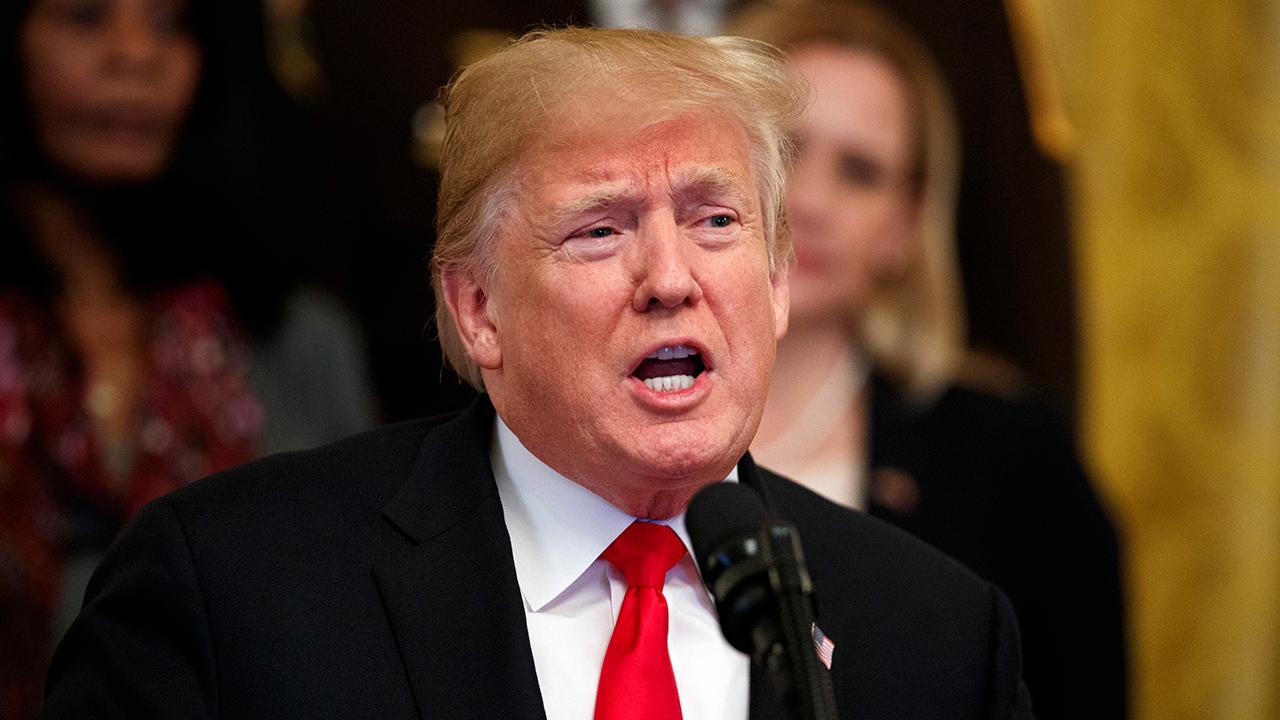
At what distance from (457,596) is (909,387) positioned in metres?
2.28

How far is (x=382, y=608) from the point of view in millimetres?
2010

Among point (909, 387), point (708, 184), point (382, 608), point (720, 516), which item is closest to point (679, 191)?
point (708, 184)

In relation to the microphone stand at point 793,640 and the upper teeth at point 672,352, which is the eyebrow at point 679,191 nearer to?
the upper teeth at point 672,352

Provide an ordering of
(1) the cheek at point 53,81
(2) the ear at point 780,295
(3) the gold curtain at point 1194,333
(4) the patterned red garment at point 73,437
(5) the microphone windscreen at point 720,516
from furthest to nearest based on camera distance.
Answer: (3) the gold curtain at point 1194,333, (1) the cheek at point 53,81, (4) the patterned red garment at point 73,437, (2) the ear at point 780,295, (5) the microphone windscreen at point 720,516

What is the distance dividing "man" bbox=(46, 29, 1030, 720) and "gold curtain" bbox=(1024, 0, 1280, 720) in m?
2.49

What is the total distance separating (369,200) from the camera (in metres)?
3.84

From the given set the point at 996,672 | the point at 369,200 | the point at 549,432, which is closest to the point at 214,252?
the point at 369,200

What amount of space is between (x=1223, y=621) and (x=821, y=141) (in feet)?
5.95

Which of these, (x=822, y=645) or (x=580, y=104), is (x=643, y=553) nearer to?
(x=822, y=645)

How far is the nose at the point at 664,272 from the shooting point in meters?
1.98

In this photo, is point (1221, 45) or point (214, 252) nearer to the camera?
point (214, 252)

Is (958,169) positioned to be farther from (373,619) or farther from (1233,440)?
(373,619)

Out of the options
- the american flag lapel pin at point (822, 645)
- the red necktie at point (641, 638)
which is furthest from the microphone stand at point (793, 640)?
the red necktie at point (641, 638)

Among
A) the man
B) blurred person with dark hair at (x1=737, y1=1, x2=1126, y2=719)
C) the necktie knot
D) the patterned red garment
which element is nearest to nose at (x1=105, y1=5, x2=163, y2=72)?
the patterned red garment
